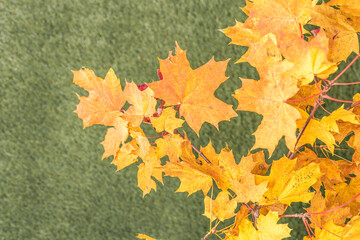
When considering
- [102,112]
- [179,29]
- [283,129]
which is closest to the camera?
[283,129]

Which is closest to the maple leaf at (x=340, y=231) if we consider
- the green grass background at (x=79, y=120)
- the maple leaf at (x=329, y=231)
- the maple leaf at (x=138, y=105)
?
the maple leaf at (x=329, y=231)

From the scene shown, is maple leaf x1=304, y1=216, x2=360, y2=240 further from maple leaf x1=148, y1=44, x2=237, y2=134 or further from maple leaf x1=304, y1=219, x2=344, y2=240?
maple leaf x1=148, y1=44, x2=237, y2=134

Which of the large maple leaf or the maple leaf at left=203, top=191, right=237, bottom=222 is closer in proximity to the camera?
the large maple leaf

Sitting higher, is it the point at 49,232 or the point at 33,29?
the point at 33,29

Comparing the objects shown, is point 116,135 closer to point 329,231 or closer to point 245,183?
point 245,183

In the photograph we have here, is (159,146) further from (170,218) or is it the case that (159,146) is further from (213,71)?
(170,218)

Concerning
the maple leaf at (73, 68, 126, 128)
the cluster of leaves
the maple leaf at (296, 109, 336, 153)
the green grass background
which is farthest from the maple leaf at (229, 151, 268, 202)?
the green grass background

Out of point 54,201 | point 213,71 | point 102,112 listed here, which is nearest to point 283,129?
point 213,71

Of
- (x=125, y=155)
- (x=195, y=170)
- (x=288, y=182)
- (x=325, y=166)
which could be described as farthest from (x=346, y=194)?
(x=125, y=155)
